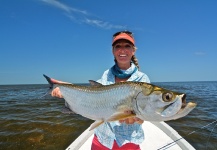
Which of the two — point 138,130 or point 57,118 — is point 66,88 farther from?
point 57,118

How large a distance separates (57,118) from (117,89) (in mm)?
11229

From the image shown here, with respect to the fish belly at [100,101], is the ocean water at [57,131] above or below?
below

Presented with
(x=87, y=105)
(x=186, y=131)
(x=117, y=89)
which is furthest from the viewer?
(x=186, y=131)

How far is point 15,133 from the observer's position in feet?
33.2

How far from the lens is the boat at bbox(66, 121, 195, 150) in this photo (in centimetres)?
548

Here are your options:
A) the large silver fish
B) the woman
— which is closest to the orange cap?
the woman

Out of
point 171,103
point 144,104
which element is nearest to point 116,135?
point 144,104

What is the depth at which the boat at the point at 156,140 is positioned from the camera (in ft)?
18.0

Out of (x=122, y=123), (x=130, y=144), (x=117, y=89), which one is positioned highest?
(x=117, y=89)

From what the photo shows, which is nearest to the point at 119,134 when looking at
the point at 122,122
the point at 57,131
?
the point at 122,122

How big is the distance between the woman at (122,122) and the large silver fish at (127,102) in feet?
1.18

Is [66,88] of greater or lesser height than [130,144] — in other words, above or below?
above

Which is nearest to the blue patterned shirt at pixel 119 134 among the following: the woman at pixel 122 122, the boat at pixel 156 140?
the woman at pixel 122 122

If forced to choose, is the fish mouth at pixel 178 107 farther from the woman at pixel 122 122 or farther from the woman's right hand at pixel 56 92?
the woman's right hand at pixel 56 92
